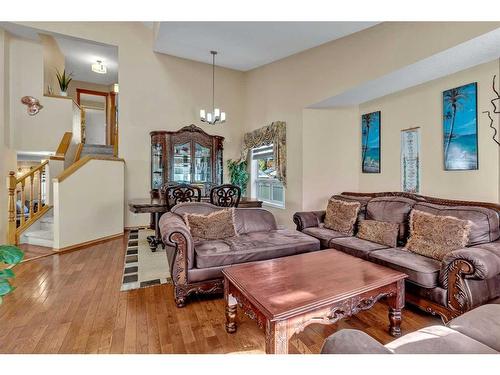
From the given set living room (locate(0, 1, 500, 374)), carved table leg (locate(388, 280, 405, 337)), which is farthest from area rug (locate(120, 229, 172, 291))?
carved table leg (locate(388, 280, 405, 337))

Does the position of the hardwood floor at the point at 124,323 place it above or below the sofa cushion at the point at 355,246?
below

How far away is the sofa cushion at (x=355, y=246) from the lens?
8.79ft

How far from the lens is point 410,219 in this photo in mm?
2766

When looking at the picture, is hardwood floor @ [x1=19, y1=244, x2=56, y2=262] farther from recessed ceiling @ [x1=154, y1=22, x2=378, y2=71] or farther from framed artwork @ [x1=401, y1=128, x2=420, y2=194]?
framed artwork @ [x1=401, y1=128, x2=420, y2=194]

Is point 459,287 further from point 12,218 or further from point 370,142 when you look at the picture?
point 12,218

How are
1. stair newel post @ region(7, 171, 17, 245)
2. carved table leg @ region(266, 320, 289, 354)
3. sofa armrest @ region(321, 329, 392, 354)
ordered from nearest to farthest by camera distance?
sofa armrest @ region(321, 329, 392, 354)
carved table leg @ region(266, 320, 289, 354)
stair newel post @ region(7, 171, 17, 245)

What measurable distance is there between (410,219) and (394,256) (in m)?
0.58

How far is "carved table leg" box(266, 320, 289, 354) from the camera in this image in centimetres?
139

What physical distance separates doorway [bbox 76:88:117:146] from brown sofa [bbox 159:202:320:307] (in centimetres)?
682

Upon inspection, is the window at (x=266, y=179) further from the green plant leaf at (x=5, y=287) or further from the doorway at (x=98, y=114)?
the doorway at (x=98, y=114)

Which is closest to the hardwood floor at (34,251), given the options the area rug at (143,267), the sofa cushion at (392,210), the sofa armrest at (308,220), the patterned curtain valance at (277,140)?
the area rug at (143,267)

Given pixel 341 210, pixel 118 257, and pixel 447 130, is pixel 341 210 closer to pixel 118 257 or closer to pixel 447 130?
pixel 447 130

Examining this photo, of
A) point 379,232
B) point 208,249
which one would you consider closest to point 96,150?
point 208,249

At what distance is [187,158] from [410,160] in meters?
4.25
